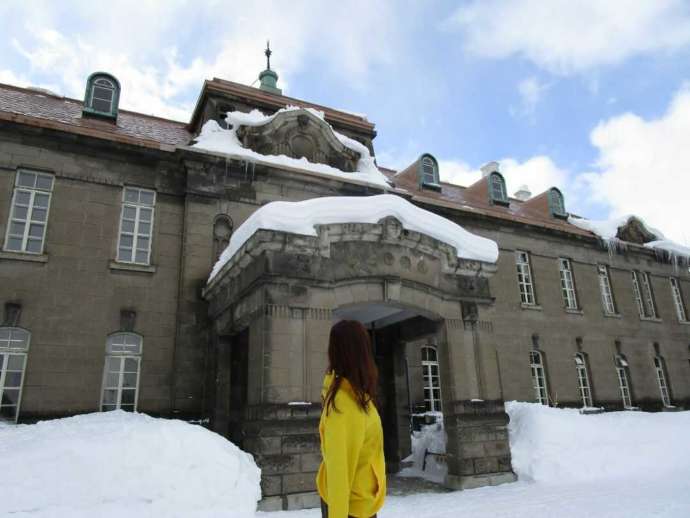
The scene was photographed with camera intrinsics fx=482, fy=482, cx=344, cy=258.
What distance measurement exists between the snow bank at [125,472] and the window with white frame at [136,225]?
5.37 meters

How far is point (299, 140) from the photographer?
15.3 meters

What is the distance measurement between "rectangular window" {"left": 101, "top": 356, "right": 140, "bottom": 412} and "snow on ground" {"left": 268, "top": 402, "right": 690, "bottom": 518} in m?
5.65

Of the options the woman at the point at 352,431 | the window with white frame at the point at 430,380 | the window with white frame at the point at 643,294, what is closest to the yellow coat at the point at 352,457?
the woman at the point at 352,431

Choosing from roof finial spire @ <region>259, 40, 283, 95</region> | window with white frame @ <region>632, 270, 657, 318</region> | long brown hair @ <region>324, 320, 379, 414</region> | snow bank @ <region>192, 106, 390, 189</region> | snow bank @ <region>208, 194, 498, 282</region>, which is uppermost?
roof finial spire @ <region>259, 40, 283, 95</region>

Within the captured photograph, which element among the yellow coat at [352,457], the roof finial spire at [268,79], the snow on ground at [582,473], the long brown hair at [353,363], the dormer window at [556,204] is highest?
the roof finial spire at [268,79]

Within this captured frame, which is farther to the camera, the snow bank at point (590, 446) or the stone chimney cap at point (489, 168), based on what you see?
the stone chimney cap at point (489, 168)

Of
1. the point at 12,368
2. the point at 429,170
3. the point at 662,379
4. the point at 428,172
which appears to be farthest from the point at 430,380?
the point at 12,368

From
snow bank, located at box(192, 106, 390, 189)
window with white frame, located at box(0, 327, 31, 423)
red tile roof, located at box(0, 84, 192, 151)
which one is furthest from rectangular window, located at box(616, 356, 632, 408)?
window with white frame, located at box(0, 327, 31, 423)

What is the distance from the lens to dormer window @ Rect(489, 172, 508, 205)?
856 inches

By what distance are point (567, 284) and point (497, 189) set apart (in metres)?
5.18

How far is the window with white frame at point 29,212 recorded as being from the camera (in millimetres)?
11773

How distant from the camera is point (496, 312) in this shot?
59.5ft

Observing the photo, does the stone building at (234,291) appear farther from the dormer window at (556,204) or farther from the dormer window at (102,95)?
the dormer window at (556,204)

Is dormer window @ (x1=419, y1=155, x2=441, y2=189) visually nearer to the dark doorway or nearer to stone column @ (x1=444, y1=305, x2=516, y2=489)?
the dark doorway
